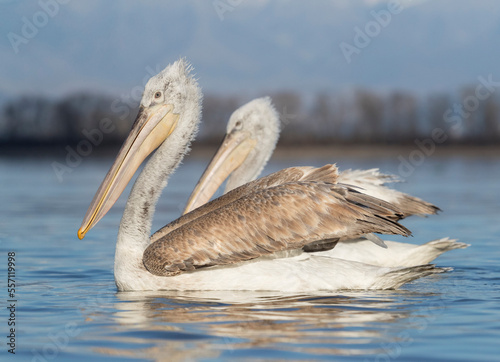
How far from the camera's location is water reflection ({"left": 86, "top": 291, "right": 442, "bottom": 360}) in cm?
466

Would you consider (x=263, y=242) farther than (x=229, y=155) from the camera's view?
No

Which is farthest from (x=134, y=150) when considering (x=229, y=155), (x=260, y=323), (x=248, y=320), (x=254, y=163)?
(x=254, y=163)

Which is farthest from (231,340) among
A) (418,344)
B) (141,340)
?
(418,344)

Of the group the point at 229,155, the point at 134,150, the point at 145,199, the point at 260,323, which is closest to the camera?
the point at 260,323

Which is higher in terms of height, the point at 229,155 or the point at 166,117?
the point at 166,117

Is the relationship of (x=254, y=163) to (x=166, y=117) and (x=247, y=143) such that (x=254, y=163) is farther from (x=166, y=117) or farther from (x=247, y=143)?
(x=166, y=117)

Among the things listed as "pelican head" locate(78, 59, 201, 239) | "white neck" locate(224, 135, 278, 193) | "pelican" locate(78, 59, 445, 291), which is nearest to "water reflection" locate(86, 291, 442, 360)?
"pelican" locate(78, 59, 445, 291)

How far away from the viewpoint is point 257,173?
9.44 m

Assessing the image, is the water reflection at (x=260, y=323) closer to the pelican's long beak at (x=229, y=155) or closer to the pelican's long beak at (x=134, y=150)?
the pelican's long beak at (x=134, y=150)

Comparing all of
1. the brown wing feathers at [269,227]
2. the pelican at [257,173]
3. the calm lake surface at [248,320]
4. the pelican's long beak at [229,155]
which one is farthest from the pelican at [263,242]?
the pelican's long beak at [229,155]

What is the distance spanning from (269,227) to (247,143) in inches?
123

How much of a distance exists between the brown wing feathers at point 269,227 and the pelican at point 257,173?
1.21ft

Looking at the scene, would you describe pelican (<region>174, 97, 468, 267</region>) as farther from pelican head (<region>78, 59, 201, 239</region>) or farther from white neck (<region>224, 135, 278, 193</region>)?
pelican head (<region>78, 59, 201, 239</region>)

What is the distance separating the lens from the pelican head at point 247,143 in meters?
9.35
